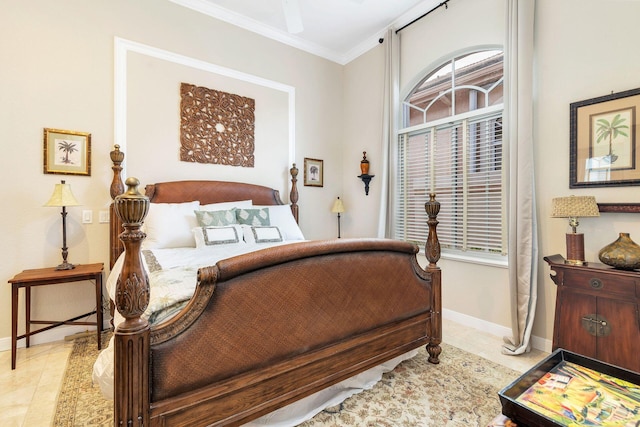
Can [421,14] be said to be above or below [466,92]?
above

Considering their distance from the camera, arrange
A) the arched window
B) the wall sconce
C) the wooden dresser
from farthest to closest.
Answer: the wall sconce, the arched window, the wooden dresser

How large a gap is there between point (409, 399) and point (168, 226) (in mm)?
2364

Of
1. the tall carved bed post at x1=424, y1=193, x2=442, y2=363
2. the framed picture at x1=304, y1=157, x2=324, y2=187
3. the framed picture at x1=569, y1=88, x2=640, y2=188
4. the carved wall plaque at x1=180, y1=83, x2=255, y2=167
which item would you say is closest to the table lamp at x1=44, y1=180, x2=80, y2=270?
the carved wall plaque at x1=180, y1=83, x2=255, y2=167

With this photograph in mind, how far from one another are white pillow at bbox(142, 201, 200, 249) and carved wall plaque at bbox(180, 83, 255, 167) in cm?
70

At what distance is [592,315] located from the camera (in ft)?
6.40

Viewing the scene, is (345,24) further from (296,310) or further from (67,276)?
(67,276)

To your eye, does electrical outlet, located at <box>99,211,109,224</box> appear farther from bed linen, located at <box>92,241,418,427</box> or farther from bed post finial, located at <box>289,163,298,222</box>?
bed post finial, located at <box>289,163,298,222</box>

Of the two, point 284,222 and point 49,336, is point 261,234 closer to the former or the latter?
point 284,222

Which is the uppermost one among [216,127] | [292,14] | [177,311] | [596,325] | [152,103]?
[292,14]

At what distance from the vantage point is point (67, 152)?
2.67 meters

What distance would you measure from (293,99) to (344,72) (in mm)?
1091

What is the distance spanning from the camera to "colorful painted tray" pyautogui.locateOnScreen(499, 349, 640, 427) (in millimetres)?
967

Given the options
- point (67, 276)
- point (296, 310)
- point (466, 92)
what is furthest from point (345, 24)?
point (67, 276)

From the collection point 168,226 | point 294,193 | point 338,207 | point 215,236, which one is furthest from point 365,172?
point 168,226
